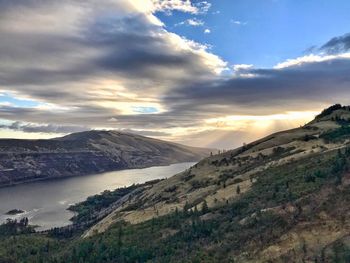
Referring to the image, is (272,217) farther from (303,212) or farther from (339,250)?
(339,250)

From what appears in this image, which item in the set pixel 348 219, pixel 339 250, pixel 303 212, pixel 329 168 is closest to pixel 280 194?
pixel 329 168

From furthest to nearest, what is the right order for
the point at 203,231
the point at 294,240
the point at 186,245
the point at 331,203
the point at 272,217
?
the point at 203,231, the point at 186,245, the point at 272,217, the point at 331,203, the point at 294,240

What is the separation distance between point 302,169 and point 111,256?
98.7m

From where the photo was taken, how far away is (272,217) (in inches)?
5064

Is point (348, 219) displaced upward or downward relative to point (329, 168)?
downward

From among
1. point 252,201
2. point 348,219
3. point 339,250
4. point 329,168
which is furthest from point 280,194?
point 339,250

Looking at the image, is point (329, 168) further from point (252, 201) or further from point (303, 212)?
point (303, 212)

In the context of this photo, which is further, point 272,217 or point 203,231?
point 203,231

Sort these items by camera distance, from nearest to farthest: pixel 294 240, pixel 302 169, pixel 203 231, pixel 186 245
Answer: pixel 294 240, pixel 186 245, pixel 203 231, pixel 302 169

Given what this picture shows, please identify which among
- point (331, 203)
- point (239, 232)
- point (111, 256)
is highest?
point (331, 203)

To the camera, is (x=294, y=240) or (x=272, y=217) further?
(x=272, y=217)

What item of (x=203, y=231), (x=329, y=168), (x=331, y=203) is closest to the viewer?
(x=331, y=203)

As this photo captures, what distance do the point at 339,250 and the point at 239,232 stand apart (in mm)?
42568

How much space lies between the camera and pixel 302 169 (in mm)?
196000
